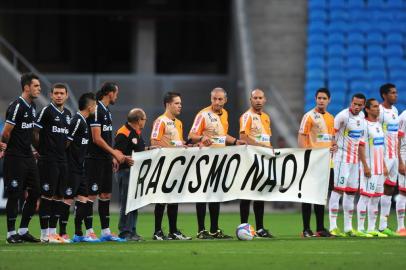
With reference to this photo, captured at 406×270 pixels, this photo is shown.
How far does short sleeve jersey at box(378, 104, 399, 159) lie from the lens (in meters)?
16.0

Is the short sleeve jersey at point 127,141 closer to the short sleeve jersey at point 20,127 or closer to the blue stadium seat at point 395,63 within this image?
the short sleeve jersey at point 20,127

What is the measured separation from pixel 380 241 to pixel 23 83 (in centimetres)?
525

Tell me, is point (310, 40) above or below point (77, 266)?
above

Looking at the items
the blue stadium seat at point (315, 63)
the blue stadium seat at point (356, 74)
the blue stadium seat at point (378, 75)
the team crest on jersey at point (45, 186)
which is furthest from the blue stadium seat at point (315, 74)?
the team crest on jersey at point (45, 186)

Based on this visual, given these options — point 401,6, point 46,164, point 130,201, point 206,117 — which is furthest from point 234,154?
point 401,6

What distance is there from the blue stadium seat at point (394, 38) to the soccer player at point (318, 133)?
43.9 ft

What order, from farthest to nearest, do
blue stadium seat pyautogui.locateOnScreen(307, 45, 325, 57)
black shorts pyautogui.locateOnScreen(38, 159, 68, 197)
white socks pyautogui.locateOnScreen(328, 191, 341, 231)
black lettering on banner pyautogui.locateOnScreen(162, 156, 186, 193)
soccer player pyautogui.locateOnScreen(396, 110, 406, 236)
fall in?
blue stadium seat pyautogui.locateOnScreen(307, 45, 325, 57), soccer player pyautogui.locateOnScreen(396, 110, 406, 236), white socks pyautogui.locateOnScreen(328, 191, 341, 231), black lettering on banner pyautogui.locateOnScreen(162, 156, 186, 193), black shorts pyautogui.locateOnScreen(38, 159, 68, 197)

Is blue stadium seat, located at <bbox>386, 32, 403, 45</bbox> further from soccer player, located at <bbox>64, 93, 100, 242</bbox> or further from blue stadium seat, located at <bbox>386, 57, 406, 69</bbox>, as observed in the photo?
soccer player, located at <bbox>64, 93, 100, 242</bbox>

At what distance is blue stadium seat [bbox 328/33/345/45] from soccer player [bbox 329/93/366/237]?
1263 cm

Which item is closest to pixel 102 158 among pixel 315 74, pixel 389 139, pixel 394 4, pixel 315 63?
pixel 389 139

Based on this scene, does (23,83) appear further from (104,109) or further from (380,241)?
(380,241)

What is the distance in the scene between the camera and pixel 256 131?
49.7ft

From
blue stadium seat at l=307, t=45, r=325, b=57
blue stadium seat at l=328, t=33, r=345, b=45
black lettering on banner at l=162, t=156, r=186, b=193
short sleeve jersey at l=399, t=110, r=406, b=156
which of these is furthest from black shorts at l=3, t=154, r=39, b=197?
blue stadium seat at l=328, t=33, r=345, b=45

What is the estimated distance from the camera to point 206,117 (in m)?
14.9
